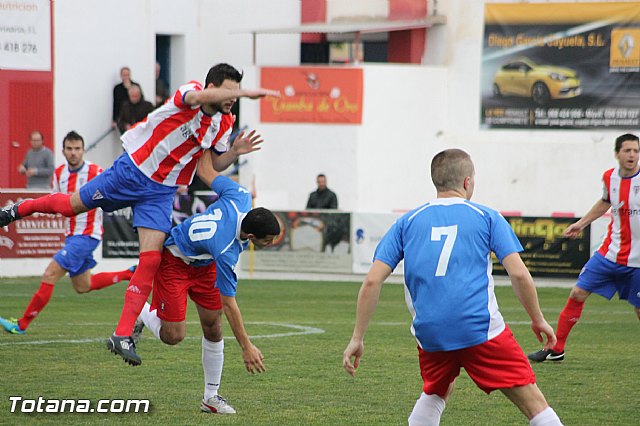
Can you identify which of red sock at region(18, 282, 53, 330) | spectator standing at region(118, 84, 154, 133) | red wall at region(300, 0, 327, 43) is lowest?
red sock at region(18, 282, 53, 330)

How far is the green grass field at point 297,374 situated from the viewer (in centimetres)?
873

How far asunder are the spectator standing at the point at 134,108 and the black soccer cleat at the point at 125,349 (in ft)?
55.3

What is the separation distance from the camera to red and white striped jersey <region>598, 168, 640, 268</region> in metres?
11.4

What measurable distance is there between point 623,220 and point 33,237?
12.8 meters

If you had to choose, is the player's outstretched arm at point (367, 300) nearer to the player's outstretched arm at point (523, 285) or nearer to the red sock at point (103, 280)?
the player's outstretched arm at point (523, 285)

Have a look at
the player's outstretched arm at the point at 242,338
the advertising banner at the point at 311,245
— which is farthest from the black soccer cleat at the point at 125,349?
the advertising banner at the point at 311,245

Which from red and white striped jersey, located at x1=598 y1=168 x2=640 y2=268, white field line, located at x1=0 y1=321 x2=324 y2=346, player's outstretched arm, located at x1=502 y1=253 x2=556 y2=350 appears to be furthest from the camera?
white field line, located at x1=0 y1=321 x2=324 y2=346

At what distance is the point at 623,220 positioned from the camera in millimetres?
11656

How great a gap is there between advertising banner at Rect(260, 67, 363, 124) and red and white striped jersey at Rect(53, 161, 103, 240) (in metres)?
12.8

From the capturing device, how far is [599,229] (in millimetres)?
20797

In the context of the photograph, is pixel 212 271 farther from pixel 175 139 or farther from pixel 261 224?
pixel 175 139

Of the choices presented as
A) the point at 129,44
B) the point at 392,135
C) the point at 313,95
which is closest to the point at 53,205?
the point at 313,95

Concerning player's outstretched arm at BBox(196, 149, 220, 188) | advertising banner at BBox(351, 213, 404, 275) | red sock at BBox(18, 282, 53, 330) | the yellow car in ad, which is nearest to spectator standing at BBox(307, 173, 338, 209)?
advertising banner at BBox(351, 213, 404, 275)

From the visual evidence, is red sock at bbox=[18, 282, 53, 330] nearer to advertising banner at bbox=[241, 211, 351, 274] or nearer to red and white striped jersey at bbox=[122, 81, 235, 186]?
red and white striped jersey at bbox=[122, 81, 235, 186]
